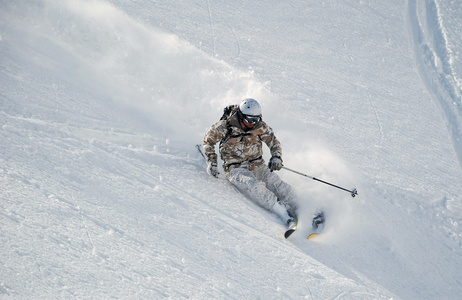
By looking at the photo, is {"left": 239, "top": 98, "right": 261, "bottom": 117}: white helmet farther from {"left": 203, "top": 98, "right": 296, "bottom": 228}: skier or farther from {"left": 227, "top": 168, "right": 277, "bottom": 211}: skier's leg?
{"left": 227, "top": 168, "right": 277, "bottom": 211}: skier's leg

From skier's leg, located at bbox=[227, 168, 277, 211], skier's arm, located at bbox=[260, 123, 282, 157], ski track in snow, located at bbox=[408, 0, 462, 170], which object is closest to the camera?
skier's leg, located at bbox=[227, 168, 277, 211]

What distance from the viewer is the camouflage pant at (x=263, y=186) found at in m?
5.01

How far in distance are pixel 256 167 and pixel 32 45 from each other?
5398mm

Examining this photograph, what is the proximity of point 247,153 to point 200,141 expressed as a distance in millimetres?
1162

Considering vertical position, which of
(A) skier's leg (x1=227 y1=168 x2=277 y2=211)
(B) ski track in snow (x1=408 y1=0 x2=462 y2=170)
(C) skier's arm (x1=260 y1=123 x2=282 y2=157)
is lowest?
(A) skier's leg (x1=227 y1=168 x2=277 y2=211)

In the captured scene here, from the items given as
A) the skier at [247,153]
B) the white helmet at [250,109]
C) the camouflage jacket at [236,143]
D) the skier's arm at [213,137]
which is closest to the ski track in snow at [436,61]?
the skier at [247,153]

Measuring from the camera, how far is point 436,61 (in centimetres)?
877

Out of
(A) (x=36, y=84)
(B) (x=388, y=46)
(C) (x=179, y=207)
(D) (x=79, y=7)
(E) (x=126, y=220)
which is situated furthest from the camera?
(B) (x=388, y=46)

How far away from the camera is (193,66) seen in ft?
25.5

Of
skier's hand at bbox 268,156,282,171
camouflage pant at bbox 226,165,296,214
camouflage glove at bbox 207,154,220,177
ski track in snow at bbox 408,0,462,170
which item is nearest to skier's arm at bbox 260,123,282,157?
skier's hand at bbox 268,156,282,171

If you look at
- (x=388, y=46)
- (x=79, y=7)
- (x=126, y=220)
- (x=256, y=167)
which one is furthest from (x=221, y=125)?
(x=388, y=46)

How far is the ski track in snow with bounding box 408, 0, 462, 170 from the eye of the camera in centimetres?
758

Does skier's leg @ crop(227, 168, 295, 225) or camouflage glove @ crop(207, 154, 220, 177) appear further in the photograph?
camouflage glove @ crop(207, 154, 220, 177)

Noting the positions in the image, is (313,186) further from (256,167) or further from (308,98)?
(308,98)
